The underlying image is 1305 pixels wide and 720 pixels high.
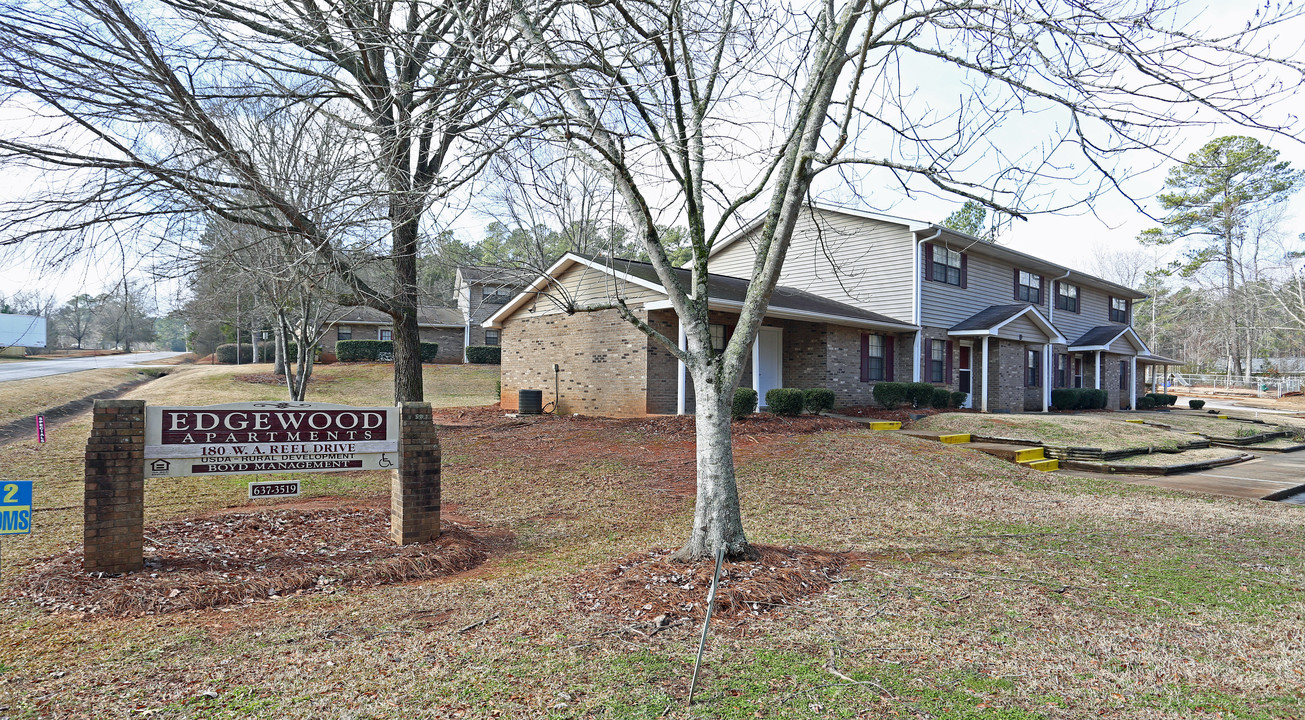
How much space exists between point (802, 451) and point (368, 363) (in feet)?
94.8

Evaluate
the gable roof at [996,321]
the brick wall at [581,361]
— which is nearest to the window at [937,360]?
the gable roof at [996,321]

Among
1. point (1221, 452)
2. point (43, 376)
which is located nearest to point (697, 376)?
point (1221, 452)

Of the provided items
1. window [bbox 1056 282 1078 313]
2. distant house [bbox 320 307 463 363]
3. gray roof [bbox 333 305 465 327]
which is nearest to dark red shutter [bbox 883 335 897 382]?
window [bbox 1056 282 1078 313]

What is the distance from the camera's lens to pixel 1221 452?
16.4m

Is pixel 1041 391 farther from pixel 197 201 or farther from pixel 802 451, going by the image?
pixel 197 201

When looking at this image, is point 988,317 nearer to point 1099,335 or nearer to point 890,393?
point 890,393

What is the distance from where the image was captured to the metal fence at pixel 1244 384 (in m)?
49.0

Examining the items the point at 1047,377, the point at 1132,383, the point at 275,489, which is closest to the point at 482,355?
the point at 1047,377

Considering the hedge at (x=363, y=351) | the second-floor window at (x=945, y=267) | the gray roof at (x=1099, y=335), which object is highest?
the second-floor window at (x=945, y=267)

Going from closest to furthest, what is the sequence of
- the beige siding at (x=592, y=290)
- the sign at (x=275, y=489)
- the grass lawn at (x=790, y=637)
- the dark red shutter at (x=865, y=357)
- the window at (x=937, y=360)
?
1. the grass lawn at (x=790, y=637)
2. the sign at (x=275, y=489)
3. the beige siding at (x=592, y=290)
4. the dark red shutter at (x=865, y=357)
5. the window at (x=937, y=360)

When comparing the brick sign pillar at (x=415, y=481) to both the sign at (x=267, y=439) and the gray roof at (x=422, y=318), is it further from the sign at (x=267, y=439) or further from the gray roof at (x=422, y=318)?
the gray roof at (x=422, y=318)

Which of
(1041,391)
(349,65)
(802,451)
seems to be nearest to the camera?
(349,65)

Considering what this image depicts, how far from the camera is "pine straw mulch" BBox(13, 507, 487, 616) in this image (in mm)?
4879

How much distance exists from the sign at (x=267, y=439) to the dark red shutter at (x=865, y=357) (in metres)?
16.2
